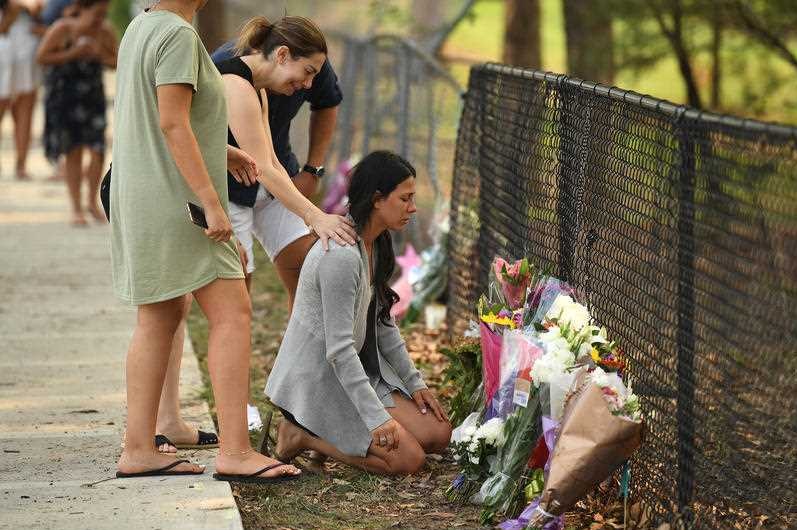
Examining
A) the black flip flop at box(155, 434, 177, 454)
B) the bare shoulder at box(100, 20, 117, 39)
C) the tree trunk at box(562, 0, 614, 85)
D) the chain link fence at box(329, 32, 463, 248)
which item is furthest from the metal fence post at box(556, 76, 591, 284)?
the tree trunk at box(562, 0, 614, 85)

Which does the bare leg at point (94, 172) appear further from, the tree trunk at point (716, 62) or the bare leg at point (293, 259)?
the tree trunk at point (716, 62)

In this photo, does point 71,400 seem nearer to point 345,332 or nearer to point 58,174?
point 345,332

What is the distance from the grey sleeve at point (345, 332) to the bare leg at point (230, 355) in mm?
294

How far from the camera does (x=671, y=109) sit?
4.00 metres

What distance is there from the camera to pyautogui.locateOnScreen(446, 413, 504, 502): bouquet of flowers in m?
4.59

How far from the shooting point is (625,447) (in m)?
4.06

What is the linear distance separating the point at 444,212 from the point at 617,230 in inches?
141

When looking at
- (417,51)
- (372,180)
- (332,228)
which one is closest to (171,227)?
(332,228)

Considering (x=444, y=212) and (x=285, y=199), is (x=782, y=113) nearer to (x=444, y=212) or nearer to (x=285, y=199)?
(x=444, y=212)

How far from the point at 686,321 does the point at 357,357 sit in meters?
1.20

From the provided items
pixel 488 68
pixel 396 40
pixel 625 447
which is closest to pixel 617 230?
pixel 625 447

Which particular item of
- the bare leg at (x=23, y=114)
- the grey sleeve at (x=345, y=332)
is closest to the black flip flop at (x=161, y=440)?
the grey sleeve at (x=345, y=332)

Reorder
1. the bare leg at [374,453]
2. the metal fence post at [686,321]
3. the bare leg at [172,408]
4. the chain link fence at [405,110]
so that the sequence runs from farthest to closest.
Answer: the chain link fence at [405,110], the bare leg at [172,408], the bare leg at [374,453], the metal fence post at [686,321]

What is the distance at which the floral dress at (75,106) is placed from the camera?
1047 centimetres
